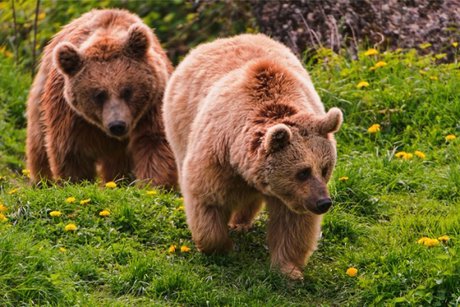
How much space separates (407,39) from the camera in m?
10.4

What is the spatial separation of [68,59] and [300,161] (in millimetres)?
2898

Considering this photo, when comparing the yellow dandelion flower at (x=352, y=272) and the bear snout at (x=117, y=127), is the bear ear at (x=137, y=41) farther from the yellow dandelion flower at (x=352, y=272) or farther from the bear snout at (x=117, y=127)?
the yellow dandelion flower at (x=352, y=272)

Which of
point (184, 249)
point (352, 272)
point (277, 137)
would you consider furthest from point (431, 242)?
point (184, 249)

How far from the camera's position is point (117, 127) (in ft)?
26.9

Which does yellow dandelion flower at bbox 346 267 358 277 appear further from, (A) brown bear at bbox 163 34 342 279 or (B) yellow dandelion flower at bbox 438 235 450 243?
(B) yellow dandelion flower at bbox 438 235 450 243

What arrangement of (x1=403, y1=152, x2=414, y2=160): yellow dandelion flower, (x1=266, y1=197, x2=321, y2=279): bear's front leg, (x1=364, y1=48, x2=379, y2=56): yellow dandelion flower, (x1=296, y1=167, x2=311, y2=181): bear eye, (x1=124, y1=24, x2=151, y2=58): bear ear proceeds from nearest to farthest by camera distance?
1. (x1=296, y1=167, x2=311, y2=181): bear eye
2. (x1=266, y1=197, x2=321, y2=279): bear's front leg
3. (x1=403, y1=152, x2=414, y2=160): yellow dandelion flower
4. (x1=124, y1=24, x2=151, y2=58): bear ear
5. (x1=364, y1=48, x2=379, y2=56): yellow dandelion flower

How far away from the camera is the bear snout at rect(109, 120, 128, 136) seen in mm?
8195

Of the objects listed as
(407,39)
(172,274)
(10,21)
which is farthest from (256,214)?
(10,21)

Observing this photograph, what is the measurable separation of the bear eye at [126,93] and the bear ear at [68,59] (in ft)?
1.36

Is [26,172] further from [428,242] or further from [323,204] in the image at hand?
[428,242]

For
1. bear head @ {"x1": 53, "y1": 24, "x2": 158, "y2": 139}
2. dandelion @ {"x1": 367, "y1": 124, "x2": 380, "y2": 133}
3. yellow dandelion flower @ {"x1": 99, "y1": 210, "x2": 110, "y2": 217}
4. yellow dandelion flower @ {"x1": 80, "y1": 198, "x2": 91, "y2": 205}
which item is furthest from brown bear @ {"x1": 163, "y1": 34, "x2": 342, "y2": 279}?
dandelion @ {"x1": 367, "y1": 124, "x2": 380, "y2": 133}

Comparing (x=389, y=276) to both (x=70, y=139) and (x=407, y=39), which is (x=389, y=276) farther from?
(x=407, y=39)

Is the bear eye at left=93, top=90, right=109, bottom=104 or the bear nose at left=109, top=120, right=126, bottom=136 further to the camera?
the bear eye at left=93, top=90, right=109, bottom=104

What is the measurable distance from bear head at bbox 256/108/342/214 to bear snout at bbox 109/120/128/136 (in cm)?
218
